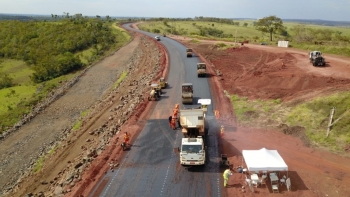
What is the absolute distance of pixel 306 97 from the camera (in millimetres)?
37656

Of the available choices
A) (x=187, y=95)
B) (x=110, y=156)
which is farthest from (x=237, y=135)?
(x=110, y=156)

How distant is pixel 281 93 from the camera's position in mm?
40875

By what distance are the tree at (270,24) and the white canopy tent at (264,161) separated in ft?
272

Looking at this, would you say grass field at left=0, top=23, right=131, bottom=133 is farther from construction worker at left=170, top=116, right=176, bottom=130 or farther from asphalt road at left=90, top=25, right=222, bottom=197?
construction worker at left=170, top=116, right=176, bottom=130

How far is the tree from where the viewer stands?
9706 cm

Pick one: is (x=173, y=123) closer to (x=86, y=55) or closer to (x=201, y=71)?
(x=201, y=71)

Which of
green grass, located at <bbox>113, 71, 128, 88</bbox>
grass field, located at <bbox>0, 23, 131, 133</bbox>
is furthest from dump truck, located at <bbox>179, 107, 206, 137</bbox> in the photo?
green grass, located at <bbox>113, 71, 128, 88</bbox>

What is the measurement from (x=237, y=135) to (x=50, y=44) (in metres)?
94.7

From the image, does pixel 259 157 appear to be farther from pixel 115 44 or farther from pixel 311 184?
pixel 115 44

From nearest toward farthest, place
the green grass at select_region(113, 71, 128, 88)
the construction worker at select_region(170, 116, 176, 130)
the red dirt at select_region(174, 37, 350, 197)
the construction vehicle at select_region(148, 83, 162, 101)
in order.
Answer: the red dirt at select_region(174, 37, 350, 197) → the construction worker at select_region(170, 116, 176, 130) → the construction vehicle at select_region(148, 83, 162, 101) → the green grass at select_region(113, 71, 128, 88)

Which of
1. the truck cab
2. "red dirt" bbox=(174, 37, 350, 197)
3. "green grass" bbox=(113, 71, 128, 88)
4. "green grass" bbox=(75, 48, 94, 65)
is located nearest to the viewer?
"red dirt" bbox=(174, 37, 350, 197)

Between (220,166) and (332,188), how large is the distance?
28.1ft

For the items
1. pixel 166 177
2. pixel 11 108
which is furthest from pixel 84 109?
pixel 166 177

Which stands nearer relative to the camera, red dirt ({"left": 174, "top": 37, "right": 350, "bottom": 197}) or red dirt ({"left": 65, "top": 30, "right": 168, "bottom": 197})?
red dirt ({"left": 174, "top": 37, "right": 350, "bottom": 197})
